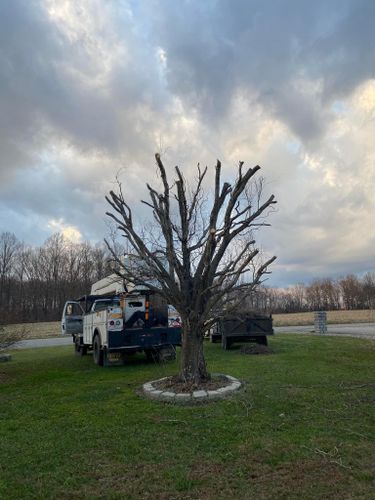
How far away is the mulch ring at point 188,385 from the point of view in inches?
281

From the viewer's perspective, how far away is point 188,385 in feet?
23.7

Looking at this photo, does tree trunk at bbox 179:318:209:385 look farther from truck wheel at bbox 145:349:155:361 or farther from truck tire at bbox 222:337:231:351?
truck tire at bbox 222:337:231:351

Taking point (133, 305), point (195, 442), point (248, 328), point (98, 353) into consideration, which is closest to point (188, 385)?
point (195, 442)

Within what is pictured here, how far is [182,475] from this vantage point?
389 cm

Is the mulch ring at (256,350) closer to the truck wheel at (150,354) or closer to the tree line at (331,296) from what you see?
the truck wheel at (150,354)

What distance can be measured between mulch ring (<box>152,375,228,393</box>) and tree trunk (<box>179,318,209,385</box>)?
0.42 ft

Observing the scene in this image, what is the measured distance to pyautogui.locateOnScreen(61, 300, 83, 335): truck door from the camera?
17.4 m

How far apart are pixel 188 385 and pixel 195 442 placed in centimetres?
245

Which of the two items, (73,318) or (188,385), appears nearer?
(188,385)

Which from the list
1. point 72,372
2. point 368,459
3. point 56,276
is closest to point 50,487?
point 368,459

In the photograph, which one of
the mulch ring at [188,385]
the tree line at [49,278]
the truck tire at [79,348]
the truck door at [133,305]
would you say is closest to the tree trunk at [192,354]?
the mulch ring at [188,385]

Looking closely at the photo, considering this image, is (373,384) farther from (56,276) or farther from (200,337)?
(56,276)

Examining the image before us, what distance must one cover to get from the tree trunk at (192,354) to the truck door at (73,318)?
1017 centimetres

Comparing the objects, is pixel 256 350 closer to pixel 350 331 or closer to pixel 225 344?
pixel 225 344
